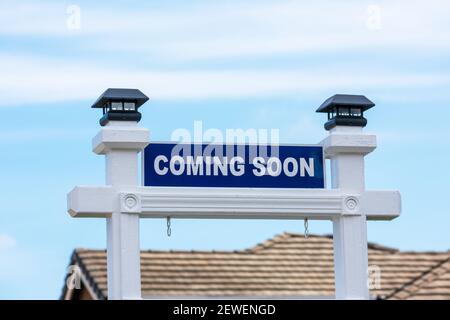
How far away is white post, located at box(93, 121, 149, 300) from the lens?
1148 cm

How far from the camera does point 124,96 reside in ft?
37.8

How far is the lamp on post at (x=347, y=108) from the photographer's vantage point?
1205 centimetres

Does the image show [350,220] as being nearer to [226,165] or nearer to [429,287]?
[226,165]

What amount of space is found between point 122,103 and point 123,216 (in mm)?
1017

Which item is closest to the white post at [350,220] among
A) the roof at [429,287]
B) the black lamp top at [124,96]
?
the black lamp top at [124,96]

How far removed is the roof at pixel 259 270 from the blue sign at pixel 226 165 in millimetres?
8470

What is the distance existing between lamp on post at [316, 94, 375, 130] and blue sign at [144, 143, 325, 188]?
18.2 inches

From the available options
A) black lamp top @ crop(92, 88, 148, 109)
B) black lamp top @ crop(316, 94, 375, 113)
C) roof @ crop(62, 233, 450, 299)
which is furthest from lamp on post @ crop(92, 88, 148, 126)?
roof @ crop(62, 233, 450, 299)

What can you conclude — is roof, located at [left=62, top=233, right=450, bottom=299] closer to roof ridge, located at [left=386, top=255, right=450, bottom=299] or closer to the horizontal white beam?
roof ridge, located at [left=386, top=255, right=450, bottom=299]

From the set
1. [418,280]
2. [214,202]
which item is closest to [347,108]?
[214,202]

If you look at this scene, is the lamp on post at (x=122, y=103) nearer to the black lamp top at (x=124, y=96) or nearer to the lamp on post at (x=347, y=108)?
the black lamp top at (x=124, y=96)
